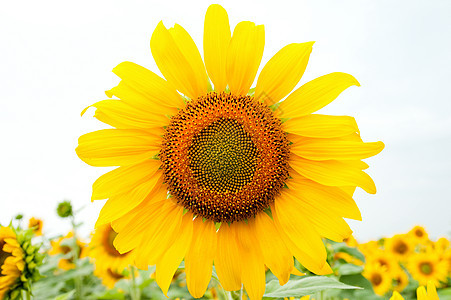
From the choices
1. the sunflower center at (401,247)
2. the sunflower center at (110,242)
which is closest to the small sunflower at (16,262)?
the sunflower center at (110,242)

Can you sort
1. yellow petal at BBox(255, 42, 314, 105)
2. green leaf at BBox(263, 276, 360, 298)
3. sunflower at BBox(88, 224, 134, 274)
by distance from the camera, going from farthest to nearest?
1. sunflower at BBox(88, 224, 134, 274)
2. yellow petal at BBox(255, 42, 314, 105)
3. green leaf at BBox(263, 276, 360, 298)

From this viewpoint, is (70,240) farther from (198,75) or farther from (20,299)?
(198,75)

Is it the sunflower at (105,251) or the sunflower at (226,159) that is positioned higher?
the sunflower at (226,159)

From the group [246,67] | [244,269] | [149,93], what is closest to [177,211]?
[244,269]

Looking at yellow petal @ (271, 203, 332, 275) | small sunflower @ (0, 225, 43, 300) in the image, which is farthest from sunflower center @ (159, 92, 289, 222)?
small sunflower @ (0, 225, 43, 300)

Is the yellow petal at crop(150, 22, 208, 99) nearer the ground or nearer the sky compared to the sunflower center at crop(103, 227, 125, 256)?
nearer the sky

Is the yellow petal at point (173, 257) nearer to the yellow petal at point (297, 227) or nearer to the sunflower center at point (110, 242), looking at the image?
the yellow petal at point (297, 227)

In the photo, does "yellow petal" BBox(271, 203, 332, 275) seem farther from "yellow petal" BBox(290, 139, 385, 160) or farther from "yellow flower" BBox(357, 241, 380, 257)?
"yellow flower" BBox(357, 241, 380, 257)

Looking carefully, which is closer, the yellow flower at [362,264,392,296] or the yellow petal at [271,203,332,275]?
the yellow petal at [271,203,332,275]
